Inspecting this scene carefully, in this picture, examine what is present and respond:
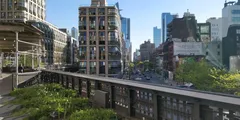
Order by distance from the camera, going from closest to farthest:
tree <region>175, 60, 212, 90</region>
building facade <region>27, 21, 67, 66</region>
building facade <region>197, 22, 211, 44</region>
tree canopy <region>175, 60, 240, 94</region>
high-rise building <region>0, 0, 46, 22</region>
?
tree canopy <region>175, 60, 240, 94</region>, tree <region>175, 60, 212, 90</region>, high-rise building <region>0, 0, 46, 22</region>, building facade <region>27, 21, 67, 66</region>, building facade <region>197, 22, 211, 44</region>

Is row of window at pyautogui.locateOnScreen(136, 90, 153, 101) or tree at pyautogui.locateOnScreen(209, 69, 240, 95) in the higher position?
row of window at pyautogui.locateOnScreen(136, 90, 153, 101)

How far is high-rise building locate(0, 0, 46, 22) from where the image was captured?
250 ft

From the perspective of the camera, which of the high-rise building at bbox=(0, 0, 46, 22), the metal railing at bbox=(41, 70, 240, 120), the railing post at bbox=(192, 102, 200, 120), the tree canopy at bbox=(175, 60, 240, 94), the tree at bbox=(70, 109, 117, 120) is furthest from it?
the high-rise building at bbox=(0, 0, 46, 22)

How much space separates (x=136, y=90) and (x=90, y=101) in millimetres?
3134

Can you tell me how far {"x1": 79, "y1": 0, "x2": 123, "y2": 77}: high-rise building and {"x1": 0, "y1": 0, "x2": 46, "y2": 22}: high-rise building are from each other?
2150 cm

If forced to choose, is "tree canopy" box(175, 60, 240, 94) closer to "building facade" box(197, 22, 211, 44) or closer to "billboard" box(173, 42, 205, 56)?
"billboard" box(173, 42, 205, 56)

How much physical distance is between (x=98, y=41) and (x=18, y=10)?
1240 inches

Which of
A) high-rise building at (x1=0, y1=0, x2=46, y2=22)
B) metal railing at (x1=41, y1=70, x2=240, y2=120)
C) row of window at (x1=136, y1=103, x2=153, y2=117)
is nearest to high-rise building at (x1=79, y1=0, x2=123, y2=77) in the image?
high-rise building at (x1=0, y1=0, x2=46, y2=22)

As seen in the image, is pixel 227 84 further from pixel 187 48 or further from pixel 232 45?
pixel 232 45

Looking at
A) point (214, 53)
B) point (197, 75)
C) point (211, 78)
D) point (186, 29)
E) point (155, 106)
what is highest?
point (186, 29)

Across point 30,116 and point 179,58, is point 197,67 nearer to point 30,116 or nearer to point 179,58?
point 179,58

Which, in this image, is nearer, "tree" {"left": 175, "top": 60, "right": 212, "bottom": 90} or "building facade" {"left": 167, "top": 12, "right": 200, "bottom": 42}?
"tree" {"left": 175, "top": 60, "right": 212, "bottom": 90}

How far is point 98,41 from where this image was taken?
70500 millimetres

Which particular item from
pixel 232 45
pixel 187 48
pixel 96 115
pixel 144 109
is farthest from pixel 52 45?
pixel 144 109
